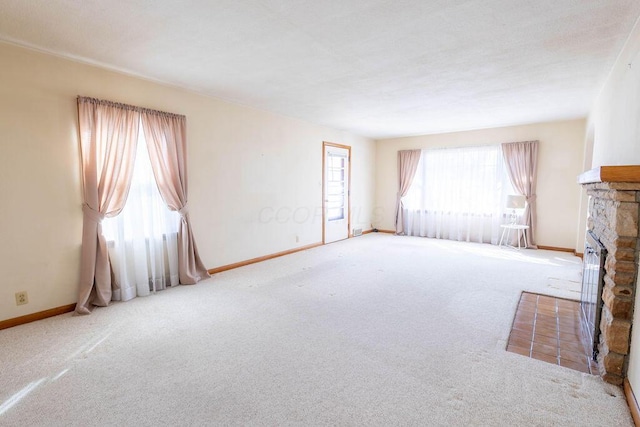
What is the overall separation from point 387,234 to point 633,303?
5.98 metres

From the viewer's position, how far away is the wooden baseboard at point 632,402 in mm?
1669

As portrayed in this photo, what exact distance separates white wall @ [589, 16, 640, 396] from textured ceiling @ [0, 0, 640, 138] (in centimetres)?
18

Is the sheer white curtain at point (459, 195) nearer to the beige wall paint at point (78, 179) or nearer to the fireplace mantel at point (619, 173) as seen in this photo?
the beige wall paint at point (78, 179)

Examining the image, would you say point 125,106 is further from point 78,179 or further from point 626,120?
point 626,120

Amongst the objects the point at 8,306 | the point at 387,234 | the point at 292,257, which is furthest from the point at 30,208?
the point at 387,234

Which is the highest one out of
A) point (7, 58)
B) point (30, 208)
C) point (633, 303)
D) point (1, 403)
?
point (7, 58)

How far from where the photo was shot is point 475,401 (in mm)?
1854

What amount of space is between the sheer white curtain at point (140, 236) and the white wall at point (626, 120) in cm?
421

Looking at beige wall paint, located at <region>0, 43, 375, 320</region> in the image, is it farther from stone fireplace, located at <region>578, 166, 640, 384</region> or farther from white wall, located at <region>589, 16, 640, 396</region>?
white wall, located at <region>589, 16, 640, 396</region>

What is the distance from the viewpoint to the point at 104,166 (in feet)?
10.5

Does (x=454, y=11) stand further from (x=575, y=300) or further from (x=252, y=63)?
(x=575, y=300)

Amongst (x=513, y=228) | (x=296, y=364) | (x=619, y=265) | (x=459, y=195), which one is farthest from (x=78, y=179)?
(x=513, y=228)

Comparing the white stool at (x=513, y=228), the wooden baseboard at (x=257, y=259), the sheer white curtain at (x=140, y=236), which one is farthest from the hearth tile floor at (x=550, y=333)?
the sheer white curtain at (x=140, y=236)

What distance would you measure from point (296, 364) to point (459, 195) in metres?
5.87
